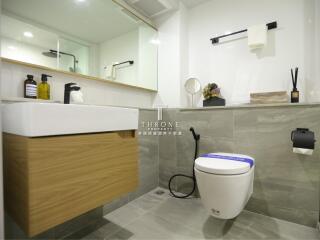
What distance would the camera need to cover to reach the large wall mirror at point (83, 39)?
43.2 inches

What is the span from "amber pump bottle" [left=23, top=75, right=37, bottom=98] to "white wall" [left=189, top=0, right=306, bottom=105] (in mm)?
1458

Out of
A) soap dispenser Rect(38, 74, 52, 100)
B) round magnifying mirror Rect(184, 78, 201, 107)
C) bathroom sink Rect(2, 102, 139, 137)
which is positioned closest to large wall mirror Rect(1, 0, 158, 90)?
soap dispenser Rect(38, 74, 52, 100)

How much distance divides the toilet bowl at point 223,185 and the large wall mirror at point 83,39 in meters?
1.10

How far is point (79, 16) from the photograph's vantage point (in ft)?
4.75

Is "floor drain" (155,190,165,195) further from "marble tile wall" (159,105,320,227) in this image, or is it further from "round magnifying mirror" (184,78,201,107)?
"round magnifying mirror" (184,78,201,107)

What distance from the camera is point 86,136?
2.66 ft

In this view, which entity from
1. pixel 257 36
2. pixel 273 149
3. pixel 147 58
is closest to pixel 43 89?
pixel 147 58

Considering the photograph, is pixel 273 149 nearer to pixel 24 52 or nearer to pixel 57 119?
pixel 57 119

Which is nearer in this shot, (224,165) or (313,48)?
(224,165)

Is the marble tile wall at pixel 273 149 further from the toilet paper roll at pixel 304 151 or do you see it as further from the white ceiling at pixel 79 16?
the white ceiling at pixel 79 16

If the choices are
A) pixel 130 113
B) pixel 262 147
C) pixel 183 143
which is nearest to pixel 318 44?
pixel 262 147

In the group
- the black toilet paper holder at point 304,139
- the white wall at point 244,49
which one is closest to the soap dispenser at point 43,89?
the white wall at point 244,49

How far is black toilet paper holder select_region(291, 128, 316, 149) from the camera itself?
1072 millimetres

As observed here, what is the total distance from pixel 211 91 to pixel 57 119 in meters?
1.39
